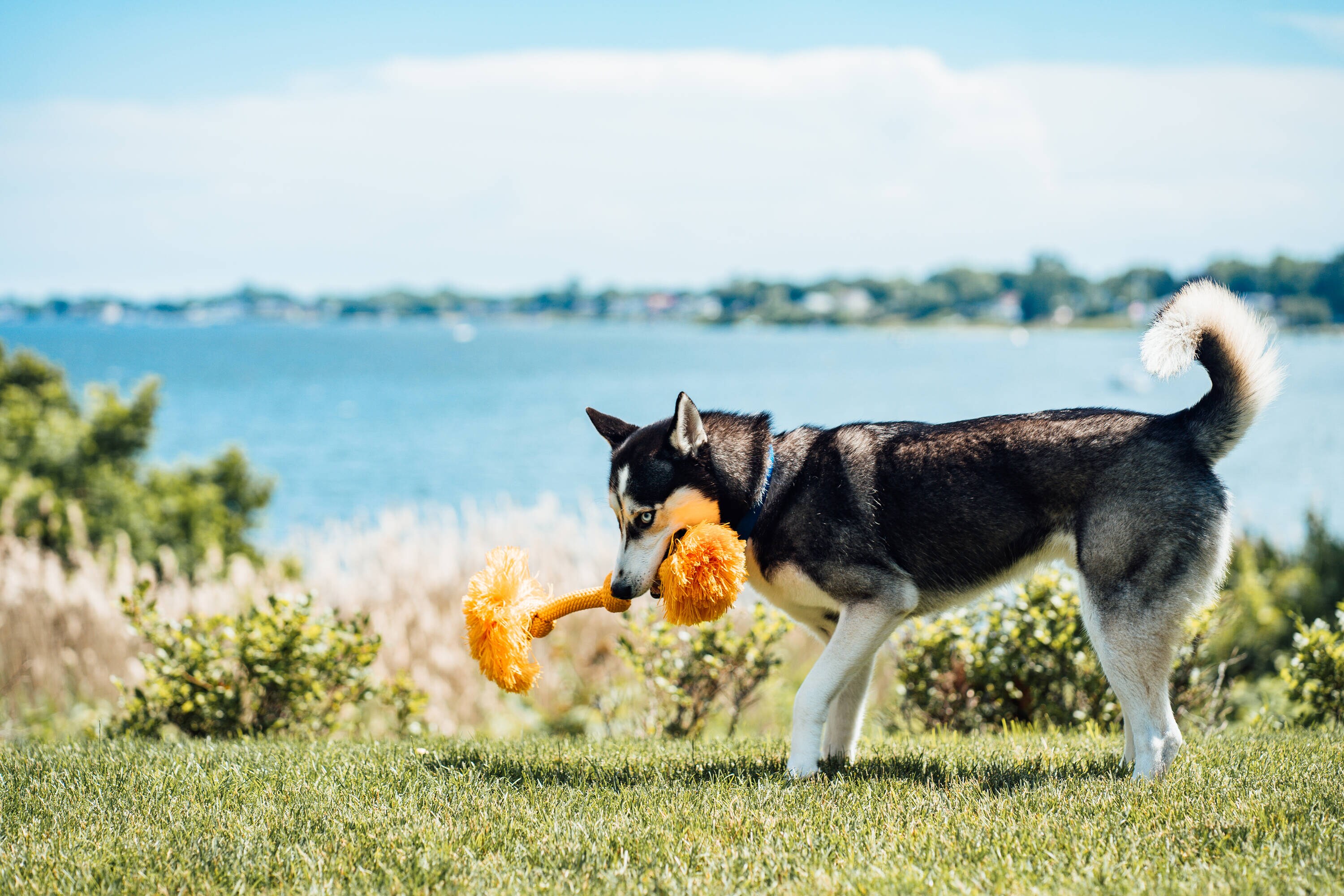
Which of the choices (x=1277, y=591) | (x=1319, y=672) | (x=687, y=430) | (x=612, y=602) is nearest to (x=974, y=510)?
(x=687, y=430)

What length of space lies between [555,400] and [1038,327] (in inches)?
4193

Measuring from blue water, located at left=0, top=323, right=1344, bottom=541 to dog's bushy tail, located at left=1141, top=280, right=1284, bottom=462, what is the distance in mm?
5429

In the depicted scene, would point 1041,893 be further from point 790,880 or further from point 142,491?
point 142,491

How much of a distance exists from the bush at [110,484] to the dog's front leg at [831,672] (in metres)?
10.1

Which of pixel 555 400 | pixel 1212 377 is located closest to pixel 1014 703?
pixel 1212 377

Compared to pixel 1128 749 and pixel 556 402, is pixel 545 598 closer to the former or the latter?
pixel 1128 749

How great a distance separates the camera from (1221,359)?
16.8ft

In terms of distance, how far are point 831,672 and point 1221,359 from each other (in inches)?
99.0

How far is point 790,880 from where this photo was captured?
3.88m

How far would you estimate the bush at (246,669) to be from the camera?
7039 millimetres

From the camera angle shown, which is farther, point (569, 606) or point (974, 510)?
point (569, 606)

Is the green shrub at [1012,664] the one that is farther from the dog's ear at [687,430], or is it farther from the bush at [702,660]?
the dog's ear at [687,430]

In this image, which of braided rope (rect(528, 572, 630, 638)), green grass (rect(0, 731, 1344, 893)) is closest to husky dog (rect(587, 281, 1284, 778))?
braided rope (rect(528, 572, 630, 638))

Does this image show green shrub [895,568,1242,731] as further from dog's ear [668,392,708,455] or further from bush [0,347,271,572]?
bush [0,347,271,572]
